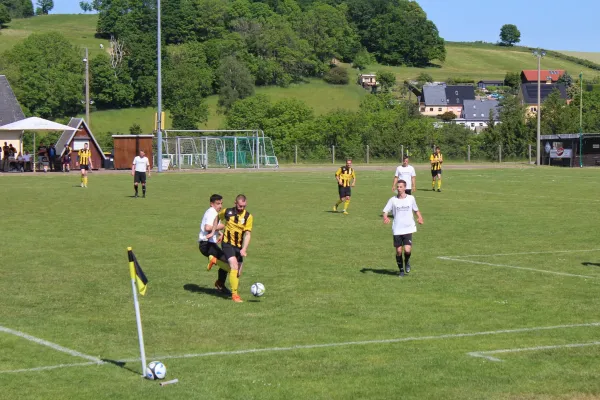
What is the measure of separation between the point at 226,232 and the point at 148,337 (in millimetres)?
3549

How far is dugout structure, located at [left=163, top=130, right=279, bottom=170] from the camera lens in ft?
227

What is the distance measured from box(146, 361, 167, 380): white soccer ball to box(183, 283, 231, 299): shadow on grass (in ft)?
17.7

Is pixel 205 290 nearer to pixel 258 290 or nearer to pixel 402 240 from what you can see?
pixel 258 290

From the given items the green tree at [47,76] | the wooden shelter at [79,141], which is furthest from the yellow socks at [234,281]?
the green tree at [47,76]

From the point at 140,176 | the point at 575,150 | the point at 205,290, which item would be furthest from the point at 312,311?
the point at 575,150

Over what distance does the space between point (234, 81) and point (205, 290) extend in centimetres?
12329

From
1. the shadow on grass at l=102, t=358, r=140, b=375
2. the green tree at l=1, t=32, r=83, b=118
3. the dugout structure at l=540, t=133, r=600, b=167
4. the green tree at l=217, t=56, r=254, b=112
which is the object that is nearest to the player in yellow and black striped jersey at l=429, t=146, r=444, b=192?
the shadow on grass at l=102, t=358, r=140, b=375

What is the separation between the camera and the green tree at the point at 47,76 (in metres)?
124

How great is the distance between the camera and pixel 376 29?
199000 mm

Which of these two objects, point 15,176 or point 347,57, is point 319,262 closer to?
point 15,176

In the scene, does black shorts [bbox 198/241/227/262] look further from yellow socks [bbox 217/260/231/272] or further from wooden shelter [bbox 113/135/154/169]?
wooden shelter [bbox 113/135/154/169]

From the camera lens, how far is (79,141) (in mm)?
66688

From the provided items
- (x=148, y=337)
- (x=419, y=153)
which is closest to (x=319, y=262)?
(x=148, y=337)

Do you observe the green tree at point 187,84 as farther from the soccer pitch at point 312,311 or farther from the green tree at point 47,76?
the soccer pitch at point 312,311
